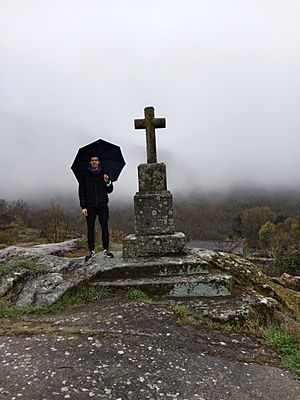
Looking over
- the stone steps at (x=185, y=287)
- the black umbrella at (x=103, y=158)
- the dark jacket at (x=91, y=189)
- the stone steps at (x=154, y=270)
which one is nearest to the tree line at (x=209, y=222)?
the black umbrella at (x=103, y=158)

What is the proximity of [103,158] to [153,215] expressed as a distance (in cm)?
189

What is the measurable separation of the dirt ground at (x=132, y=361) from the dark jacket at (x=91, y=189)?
3115 millimetres

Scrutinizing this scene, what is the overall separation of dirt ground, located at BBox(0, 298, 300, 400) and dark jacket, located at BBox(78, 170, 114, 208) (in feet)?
10.2

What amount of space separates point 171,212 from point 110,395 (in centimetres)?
522

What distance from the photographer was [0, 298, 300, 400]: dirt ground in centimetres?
417

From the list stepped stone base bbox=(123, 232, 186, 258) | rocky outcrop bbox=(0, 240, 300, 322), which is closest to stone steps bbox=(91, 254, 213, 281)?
rocky outcrop bbox=(0, 240, 300, 322)

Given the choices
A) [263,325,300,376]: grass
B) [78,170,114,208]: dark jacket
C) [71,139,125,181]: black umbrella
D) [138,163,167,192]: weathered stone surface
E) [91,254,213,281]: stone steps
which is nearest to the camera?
[263,325,300,376]: grass

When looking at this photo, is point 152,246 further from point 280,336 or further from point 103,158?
point 280,336

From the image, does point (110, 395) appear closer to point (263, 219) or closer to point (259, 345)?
point (259, 345)

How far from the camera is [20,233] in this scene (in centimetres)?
3098

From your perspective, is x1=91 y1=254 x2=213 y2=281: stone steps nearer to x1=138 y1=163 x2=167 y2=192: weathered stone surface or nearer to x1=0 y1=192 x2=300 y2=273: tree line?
x1=138 y1=163 x2=167 y2=192: weathered stone surface

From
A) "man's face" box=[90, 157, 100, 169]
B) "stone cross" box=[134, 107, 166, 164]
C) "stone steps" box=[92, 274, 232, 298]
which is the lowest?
"stone steps" box=[92, 274, 232, 298]

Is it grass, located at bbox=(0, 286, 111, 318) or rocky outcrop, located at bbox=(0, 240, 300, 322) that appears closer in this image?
grass, located at bbox=(0, 286, 111, 318)

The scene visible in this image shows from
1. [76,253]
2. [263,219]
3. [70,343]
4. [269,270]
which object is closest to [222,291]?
[70,343]
